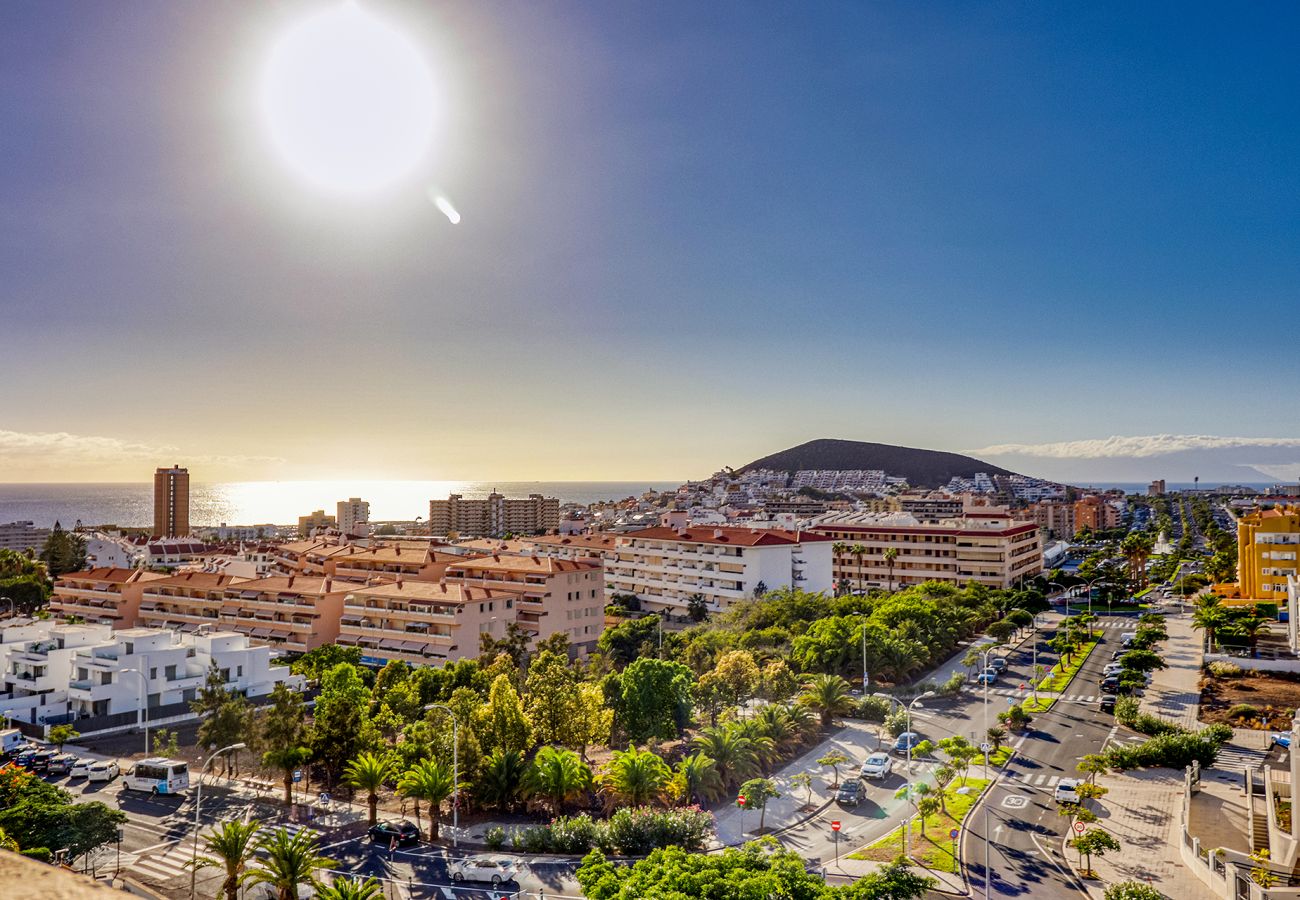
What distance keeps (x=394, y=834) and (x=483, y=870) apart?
17.7ft

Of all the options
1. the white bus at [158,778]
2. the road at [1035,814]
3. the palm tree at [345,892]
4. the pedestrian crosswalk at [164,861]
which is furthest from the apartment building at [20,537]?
the road at [1035,814]

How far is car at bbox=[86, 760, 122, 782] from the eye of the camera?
130 feet

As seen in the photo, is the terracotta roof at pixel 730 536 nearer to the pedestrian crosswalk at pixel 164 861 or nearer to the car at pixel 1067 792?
the car at pixel 1067 792

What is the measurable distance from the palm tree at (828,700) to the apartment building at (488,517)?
145 meters

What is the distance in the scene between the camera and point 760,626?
68.4 meters

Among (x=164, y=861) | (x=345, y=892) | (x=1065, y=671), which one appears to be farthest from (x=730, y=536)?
(x=345, y=892)

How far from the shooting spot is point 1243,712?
153 ft

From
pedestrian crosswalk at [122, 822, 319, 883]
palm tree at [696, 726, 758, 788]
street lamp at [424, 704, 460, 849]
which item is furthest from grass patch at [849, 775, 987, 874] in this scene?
pedestrian crosswalk at [122, 822, 319, 883]

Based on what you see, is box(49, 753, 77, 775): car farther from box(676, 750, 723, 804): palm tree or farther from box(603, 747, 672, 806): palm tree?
box(676, 750, 723, 804): palm tree

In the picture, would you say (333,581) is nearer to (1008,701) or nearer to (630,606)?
(630,606)

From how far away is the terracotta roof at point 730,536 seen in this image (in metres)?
83.6

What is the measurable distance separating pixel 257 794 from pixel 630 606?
57649mm

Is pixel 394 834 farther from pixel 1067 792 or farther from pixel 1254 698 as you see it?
pixel 1254 698

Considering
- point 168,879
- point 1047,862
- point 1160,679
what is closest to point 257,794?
point 168,879
